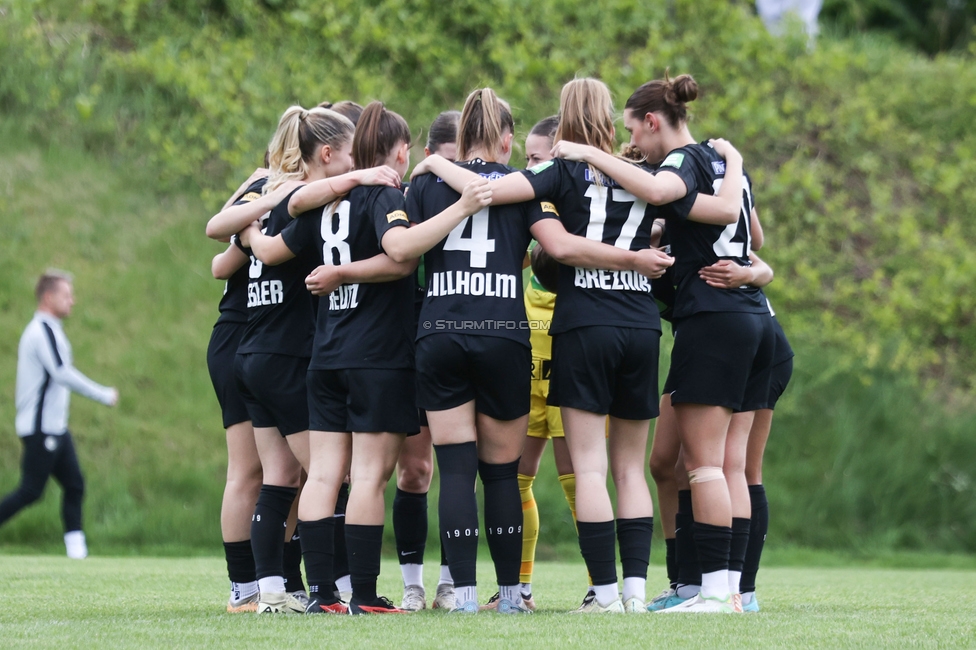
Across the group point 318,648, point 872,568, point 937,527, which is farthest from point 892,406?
point 318,648

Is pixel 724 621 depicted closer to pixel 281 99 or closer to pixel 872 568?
pixel 872 568

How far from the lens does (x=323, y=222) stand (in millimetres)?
→ 4469

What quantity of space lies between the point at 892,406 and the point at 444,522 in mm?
8325

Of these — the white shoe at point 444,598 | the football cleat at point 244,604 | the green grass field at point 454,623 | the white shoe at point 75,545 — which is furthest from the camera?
the white shoe at point 75,545

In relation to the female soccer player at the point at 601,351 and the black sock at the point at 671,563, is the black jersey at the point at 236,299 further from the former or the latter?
the black sock at the point at 671,563

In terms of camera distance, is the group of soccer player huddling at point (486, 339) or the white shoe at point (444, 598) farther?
the white shoe at point (444, 598)

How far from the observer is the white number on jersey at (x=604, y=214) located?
174 inches

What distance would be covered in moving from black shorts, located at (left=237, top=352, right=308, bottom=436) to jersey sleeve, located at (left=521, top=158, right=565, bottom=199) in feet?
3.89

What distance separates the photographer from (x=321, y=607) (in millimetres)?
4375

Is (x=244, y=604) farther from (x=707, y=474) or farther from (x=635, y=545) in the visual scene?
(x=707, y=474)

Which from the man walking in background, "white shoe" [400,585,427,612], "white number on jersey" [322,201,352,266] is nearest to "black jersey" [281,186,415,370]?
"white number on jersey" [322,201,352,266]

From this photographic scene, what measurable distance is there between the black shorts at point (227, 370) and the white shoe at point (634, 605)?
5.70 feet

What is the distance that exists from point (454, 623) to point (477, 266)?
1312 millimetres

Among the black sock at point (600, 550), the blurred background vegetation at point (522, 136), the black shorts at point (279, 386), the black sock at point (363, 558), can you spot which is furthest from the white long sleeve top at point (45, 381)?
the black sock at point (600, 550)
